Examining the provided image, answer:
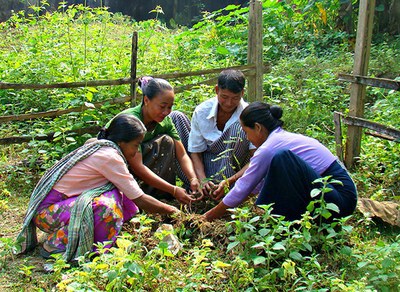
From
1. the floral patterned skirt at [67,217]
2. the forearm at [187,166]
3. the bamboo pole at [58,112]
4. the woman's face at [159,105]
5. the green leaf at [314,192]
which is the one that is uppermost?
the woman's face at [159,105]

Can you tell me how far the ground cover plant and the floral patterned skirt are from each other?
136 millimetres

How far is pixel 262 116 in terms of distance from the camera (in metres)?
3.32

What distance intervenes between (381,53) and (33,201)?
597 cm

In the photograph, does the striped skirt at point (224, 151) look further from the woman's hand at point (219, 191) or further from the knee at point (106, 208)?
the knee at point (106, 208)

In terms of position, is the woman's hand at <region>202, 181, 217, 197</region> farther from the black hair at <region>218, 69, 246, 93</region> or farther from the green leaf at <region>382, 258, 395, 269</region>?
the green leaf at <region>382, 258, 395, 269</region>

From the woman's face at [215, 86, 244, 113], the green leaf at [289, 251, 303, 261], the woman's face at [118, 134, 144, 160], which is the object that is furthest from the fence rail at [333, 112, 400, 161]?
the woman's face at [118, 134, 144, 160]

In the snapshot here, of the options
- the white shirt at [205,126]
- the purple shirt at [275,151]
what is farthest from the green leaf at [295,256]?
the white shirt at [205,126]

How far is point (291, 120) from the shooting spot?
6316 millimetres

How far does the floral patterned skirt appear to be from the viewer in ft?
10.9

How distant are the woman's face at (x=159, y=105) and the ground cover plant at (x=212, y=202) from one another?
758mm

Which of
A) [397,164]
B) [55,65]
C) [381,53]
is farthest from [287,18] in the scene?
[397,164]

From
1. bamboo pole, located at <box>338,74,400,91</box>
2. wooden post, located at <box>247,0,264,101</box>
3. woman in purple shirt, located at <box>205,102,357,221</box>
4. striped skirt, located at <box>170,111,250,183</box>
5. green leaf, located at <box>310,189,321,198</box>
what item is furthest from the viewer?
wooden post, located at <box>247,0,264,101</box>

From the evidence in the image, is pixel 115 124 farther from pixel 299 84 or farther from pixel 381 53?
pixel 381 53

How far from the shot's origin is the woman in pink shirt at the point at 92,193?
3.34 metres
